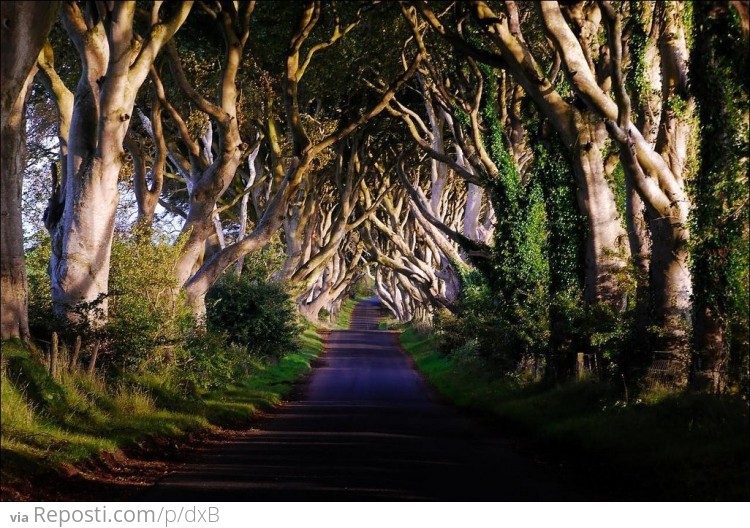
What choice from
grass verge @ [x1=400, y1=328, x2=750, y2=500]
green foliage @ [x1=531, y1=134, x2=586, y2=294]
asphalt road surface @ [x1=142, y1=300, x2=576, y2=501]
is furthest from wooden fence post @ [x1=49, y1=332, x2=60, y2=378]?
green foliage @ [x1=531, y1=134, x2=586, y2=294]

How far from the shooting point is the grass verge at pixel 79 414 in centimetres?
1131

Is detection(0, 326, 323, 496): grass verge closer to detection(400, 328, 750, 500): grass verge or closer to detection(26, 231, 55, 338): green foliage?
detection(26, 231, 55, 338): green foliage

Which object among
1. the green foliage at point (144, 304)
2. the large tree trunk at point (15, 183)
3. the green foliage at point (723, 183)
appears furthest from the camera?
the green foliage at point (144, 304)

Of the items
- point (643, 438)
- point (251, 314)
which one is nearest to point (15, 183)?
point (643, 438)

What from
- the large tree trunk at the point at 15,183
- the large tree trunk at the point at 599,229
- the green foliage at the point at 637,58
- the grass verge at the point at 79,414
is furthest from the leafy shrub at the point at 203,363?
the green foliage at the point at 637,58

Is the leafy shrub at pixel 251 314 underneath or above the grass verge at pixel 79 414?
above

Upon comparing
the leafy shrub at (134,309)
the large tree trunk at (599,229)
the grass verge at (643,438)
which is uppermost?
the large tree trunk at (599,229)

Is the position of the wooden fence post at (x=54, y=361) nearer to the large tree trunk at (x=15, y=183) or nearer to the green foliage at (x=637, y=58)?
the large tree trunk at (x=15, y=183)

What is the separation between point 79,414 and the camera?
13969 mm

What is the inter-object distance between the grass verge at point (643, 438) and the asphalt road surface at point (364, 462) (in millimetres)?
639

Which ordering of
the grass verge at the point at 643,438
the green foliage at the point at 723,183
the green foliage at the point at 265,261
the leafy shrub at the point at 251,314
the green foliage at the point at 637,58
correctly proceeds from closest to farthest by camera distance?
the grass verge at the point at 643,438 < the green foliage at the point at 723,183 < the green foliage at the point at 637,58 < the leafy shrub at the point at 251,314 < the green foliage at the point at 265,261

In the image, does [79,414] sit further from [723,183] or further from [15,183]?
[723,183]

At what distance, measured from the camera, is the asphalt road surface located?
34.5 ft

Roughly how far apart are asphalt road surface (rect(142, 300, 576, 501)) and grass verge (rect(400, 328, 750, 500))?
64 centimetres
